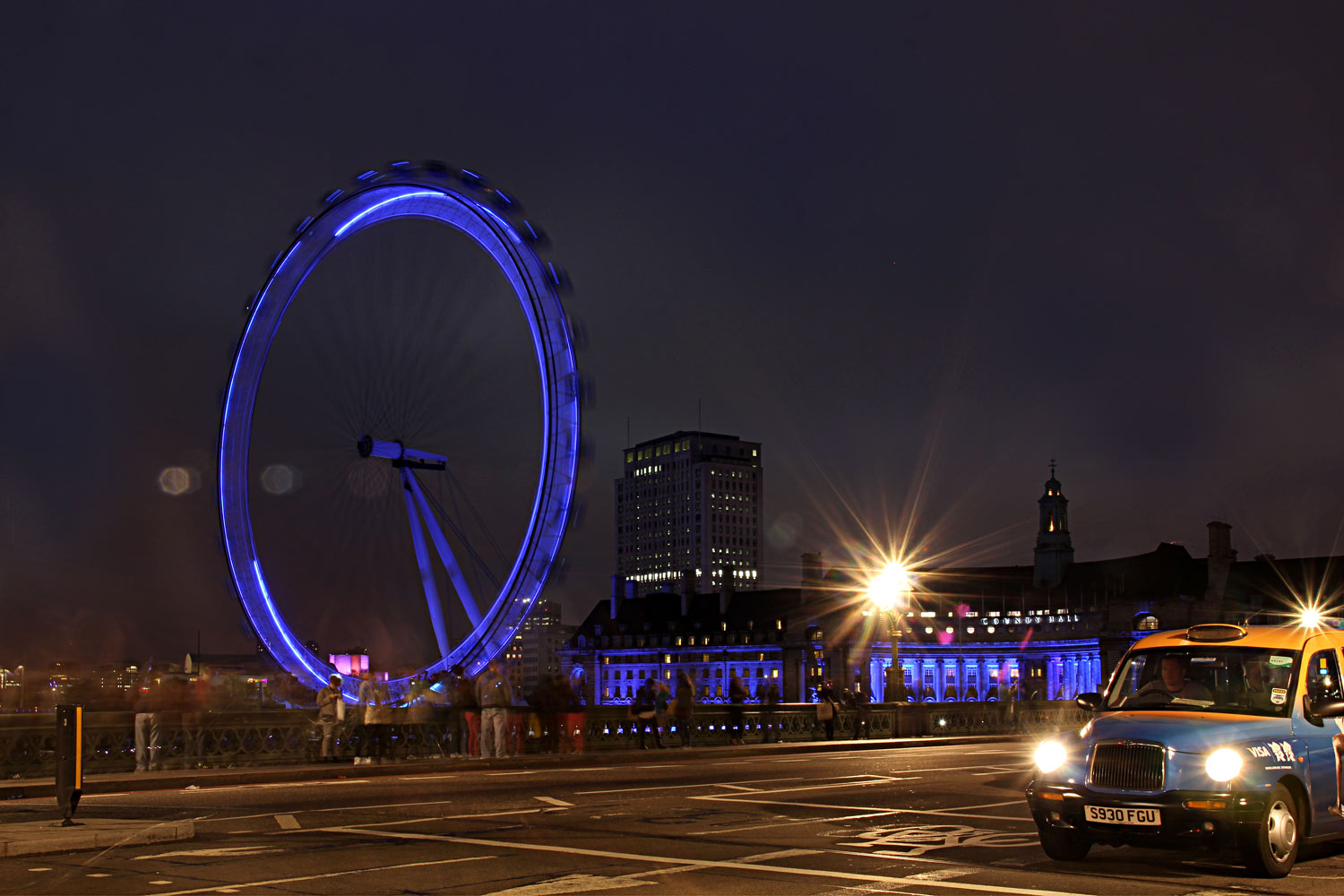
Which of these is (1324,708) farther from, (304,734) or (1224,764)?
(304,734)

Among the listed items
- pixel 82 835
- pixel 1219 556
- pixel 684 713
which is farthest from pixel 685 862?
pixel 1219 556

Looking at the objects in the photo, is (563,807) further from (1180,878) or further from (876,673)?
(876,673)

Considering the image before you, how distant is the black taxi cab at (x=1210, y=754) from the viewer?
503 inches

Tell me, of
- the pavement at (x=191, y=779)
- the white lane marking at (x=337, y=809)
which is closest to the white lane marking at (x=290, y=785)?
the pavement at (x=191, y=779)

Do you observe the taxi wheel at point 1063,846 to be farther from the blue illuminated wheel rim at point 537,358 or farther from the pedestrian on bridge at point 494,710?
the blue illuminated wheel rim at point 537,358

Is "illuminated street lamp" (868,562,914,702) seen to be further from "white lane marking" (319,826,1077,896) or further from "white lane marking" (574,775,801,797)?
"white lane marking" (319,826,1077,896)

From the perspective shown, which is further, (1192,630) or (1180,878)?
(1192,630)

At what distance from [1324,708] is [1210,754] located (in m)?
1.70

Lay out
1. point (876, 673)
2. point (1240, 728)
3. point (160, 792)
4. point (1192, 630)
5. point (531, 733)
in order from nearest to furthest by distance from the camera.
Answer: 1. point (1240, 728)
2. point (1192, 630)
3. point (160, 792)
4. point (531, 733)
5. point (876, 673)

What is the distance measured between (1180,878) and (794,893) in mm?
3563

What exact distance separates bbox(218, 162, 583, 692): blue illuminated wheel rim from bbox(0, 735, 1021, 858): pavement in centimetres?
554

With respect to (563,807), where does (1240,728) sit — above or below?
above

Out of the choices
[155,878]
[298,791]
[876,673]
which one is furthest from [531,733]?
[876,673]

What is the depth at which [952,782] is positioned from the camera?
85.2 ft
